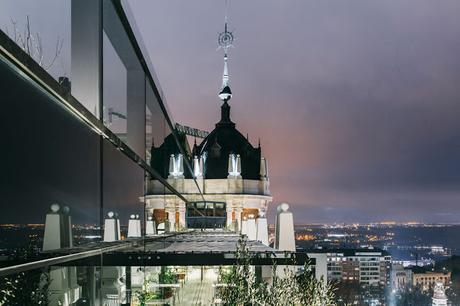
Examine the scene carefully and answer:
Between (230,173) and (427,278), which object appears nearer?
(230,173)

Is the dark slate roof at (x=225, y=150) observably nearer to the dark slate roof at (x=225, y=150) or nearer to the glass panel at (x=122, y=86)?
the dark slate roof at (x=225, y=150)

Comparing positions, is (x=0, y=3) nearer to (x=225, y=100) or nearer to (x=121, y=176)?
(x=121, y=176)

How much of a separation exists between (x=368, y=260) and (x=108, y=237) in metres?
180

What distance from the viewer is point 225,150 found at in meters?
102

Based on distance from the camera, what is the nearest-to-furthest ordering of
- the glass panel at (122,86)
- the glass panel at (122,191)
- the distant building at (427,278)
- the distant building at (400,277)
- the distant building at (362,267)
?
the glass panel at (122,191)
the glass panel at (122,86)
the distant building at (427,278)
the distant building at (400,277)
the distant building at (362,267)

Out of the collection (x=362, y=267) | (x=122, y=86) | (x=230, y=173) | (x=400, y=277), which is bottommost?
(x=400, y=277)

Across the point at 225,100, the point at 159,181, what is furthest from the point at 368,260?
the point at 159,181

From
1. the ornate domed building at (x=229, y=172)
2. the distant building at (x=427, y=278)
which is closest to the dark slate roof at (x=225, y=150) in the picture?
the ornate domed building at (x=229, y=172)

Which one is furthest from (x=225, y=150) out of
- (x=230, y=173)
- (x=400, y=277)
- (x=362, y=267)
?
(x=362, y=267)

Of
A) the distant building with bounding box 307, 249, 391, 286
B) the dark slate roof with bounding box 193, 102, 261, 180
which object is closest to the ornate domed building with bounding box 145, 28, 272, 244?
the dark slate roof with bounding box 193, 102, 261, 180

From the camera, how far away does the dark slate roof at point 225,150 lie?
3820 inches

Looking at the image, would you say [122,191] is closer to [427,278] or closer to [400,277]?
[427,278]

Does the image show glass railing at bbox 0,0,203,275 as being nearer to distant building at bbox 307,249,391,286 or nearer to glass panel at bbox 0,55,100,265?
glass panel at bbox 0,55,100,265

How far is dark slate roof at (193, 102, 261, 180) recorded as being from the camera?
97.0 m
